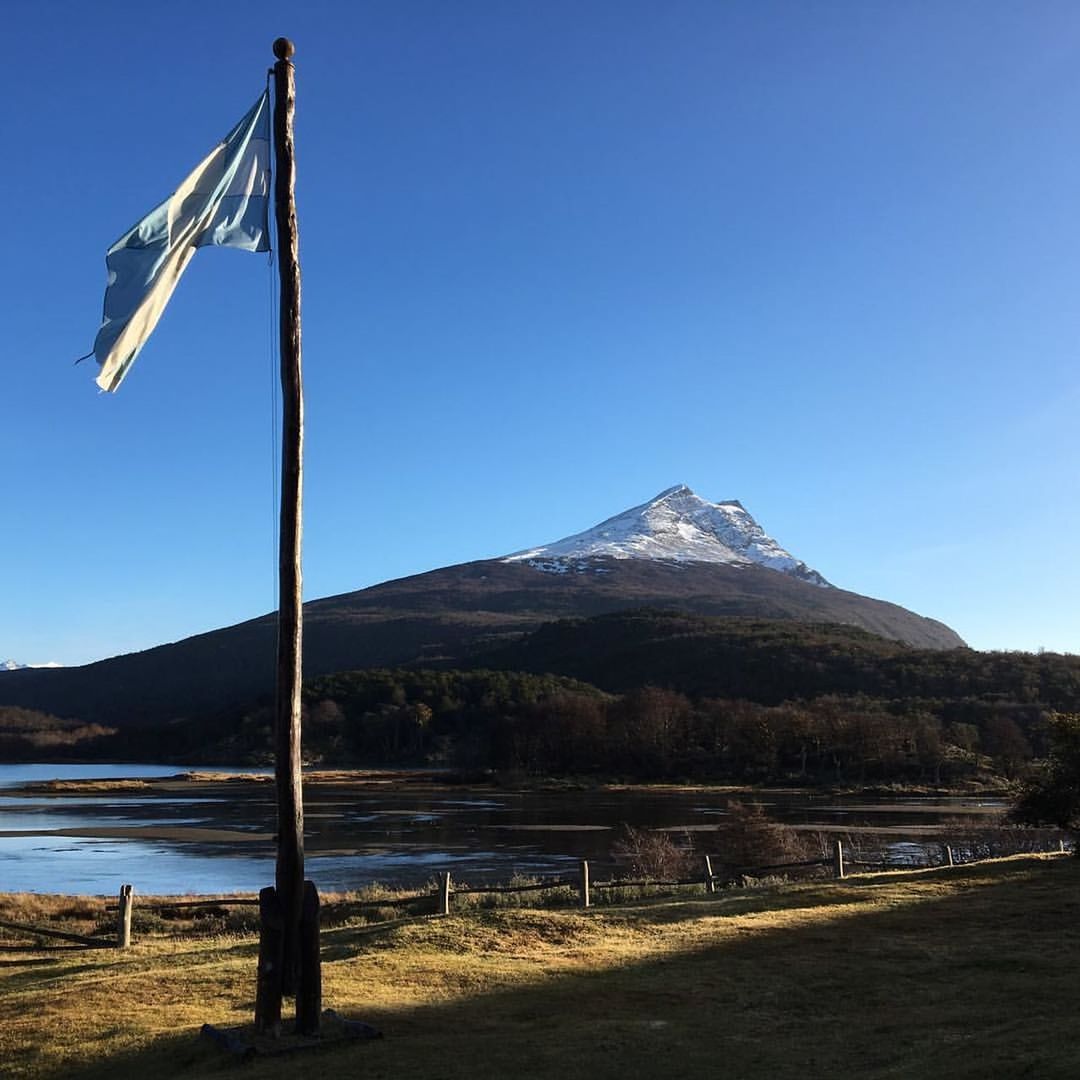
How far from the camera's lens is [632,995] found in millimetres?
13641

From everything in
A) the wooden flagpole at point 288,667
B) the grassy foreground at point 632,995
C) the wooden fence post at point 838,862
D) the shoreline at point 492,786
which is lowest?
the shoreline at point 492,786

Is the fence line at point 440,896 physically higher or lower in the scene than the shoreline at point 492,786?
higher

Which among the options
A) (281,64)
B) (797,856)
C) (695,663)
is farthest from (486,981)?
(695,663)

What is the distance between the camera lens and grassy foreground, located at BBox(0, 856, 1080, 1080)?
1038 centimetres

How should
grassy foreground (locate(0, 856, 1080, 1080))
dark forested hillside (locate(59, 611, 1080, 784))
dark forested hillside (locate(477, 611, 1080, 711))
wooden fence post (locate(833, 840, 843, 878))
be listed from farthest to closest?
dark forested hillside (locate(477, 611, 1080, 711)) < dark forested hillside (locate(59, 611, 1080, 784)) < wooden fence post (locate(833, 840, 843, 878)) < grassy foreground (locate(0, 856, 1080, 1080))

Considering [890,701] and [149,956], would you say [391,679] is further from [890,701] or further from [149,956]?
[149,956]

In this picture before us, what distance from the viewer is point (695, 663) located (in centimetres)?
17675

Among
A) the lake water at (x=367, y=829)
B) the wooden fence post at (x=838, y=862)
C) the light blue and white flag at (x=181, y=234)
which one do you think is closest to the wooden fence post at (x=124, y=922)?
the light blue and white flag at (x=181, y=234)

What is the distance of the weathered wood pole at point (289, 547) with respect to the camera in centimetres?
1135

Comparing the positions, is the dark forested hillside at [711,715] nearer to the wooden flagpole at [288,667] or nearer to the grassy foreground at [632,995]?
the grassy foreground at [632,995]

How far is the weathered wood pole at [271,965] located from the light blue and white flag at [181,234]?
5595 millimetres

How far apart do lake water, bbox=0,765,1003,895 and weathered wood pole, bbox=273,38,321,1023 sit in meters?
24.9

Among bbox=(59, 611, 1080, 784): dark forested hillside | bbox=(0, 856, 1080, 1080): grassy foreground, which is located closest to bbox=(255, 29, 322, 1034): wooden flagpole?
bbox=(0, 856, 1080, 1080): grassy foreground

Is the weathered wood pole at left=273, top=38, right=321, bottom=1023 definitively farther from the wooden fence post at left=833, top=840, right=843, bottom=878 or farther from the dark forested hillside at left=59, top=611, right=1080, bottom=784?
the dark forested hillside at left=59, top=611, right=1080, bottom=784
